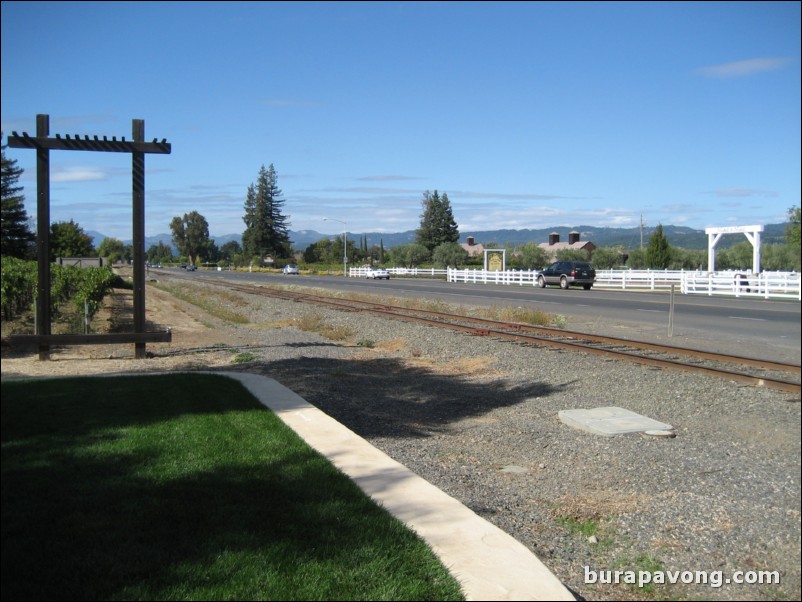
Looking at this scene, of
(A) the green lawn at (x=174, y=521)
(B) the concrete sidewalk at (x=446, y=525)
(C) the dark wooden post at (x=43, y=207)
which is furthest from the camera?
(C) the dark wooden post at (x=43, y=207)

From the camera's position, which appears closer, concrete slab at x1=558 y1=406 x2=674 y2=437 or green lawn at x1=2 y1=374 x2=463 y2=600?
green lawn at x1=2 y1=374 x2=463 y2=600

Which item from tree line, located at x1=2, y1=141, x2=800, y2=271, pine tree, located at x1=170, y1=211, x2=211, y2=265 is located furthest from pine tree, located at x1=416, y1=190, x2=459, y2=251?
pine tree, located at x1=170, y1=211, x2=211, y2=265

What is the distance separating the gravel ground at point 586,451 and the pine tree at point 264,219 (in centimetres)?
6789

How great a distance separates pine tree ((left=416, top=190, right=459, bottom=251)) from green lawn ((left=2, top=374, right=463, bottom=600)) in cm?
10808

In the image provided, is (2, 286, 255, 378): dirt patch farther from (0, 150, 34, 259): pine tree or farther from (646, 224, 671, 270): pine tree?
(646, 224, 671, 270): pine tree

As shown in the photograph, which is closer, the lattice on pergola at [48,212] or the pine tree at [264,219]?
the lattice on pergola at [48,212]

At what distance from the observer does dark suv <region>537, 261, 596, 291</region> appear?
44.1 m

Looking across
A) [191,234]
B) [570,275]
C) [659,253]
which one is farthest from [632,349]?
[191,234]

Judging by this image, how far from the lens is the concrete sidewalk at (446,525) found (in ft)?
12.6

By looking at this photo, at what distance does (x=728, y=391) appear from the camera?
29.8 feet
